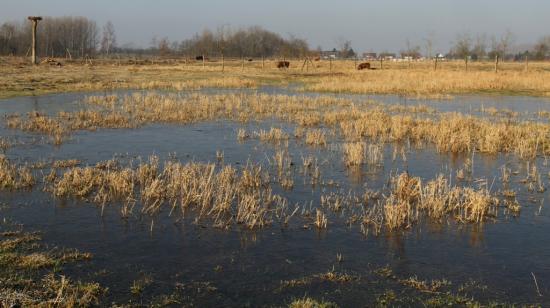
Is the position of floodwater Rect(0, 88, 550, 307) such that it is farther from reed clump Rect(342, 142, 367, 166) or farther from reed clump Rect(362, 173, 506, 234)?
reed clump Rect(342, 142, 367, 166)

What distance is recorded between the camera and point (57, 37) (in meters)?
117

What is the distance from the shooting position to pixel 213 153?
1617 centimetres

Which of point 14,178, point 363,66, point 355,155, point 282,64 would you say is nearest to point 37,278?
point 14,178

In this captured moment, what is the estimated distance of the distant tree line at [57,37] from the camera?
341 ft

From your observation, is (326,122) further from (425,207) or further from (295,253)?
(295,253)

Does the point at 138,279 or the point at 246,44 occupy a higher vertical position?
the point at 246,44

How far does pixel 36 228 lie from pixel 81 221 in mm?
793

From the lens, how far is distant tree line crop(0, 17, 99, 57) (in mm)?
103881

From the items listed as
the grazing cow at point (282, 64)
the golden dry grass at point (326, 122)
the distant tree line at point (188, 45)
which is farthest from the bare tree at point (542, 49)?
the golden dry grass at point (326, 122)

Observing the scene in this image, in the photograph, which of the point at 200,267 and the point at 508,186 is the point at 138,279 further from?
the point at 508,186

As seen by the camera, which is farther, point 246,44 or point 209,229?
point 246,44

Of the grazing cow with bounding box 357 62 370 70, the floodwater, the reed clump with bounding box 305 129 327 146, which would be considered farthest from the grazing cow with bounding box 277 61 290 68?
the floodwater

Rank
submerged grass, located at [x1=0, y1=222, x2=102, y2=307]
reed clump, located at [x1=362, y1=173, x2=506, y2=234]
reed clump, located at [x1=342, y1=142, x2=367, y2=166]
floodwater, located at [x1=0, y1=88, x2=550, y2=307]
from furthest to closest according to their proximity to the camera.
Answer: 1. reed clump, located at [x1=342, y1=142, x2=367, y2=166]
2. reed clump, located at [x1=362, y1=173, x2=506, y2=234]
3. floodwater, located at [x1=0, y1=88, x2=550, y2=307]
4. submerged grass, located at [x1=0, y1=222, x2=102, y2=307]

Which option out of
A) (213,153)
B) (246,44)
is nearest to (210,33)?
(246,44)
